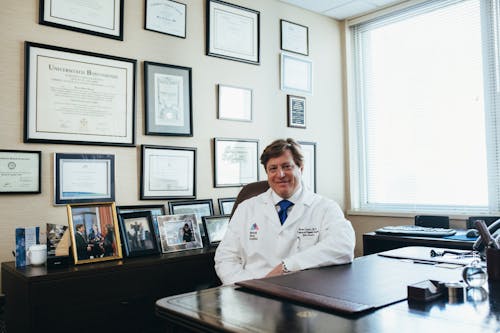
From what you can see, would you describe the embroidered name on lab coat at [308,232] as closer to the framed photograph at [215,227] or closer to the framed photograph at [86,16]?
the framed photograph at [215,227]

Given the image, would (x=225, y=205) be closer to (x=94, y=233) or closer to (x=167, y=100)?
(x=167, y=100)

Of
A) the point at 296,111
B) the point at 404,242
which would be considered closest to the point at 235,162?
the point at 296,111

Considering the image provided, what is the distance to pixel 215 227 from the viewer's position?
299cm

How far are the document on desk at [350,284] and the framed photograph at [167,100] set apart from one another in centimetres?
159

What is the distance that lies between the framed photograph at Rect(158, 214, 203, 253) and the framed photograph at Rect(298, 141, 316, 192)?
4.47 feet

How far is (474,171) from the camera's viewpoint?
345 centimetres

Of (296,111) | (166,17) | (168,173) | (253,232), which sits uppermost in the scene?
(166,17)

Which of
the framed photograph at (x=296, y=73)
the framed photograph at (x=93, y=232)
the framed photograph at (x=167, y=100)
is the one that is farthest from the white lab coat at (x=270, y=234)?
the framed photograph at (x=296, y=73)

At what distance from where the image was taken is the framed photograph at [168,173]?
9.48 ft

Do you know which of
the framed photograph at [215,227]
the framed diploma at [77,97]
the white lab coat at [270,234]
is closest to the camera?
the white lab coat at [270,234]

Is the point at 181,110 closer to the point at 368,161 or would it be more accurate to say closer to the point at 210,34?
the point at 210,34

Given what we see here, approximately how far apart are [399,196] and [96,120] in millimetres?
2614

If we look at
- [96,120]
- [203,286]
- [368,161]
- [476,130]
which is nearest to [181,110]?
[96,120]

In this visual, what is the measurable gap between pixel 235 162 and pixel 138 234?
1.04m
